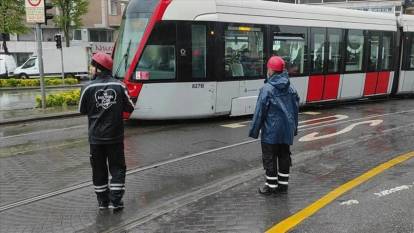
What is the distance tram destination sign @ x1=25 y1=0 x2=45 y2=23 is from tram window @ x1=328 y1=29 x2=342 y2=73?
897 cm

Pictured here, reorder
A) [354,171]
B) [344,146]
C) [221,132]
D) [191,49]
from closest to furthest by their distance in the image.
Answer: [354,171] < [344,146] < [221,132] < [191,49]

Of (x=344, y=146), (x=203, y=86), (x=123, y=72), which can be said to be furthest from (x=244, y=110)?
(x=344, y=146)

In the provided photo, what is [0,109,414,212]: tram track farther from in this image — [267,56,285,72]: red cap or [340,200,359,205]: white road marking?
[340,200,359,205]: white road marking

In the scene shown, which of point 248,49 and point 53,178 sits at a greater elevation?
point 248,49

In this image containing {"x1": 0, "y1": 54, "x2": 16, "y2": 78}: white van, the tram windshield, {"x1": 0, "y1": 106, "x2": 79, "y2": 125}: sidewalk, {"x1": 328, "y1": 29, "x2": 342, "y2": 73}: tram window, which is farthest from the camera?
{"x1": 0, "y1": 54, "x2": 16, "y2": 78}: white van

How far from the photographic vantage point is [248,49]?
1331 cm

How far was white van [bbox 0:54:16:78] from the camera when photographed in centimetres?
3614

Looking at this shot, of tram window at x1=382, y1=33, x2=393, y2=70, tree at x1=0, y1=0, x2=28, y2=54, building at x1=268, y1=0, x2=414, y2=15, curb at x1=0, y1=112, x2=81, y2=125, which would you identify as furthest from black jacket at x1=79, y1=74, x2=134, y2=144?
building at x1=268, y1=0, x2=414, y2=15

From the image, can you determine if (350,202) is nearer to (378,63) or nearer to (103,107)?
(103,107)

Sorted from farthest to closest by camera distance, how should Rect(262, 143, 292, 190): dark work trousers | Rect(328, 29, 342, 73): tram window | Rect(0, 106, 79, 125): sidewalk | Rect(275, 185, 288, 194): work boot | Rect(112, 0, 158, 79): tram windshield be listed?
Rect(328, 29, 342, 73): tram window
Rect(0, 106, 79, 125): sidewalk
Rect(112, 0, 158, 79): tram windshield
Rect(275, 185, 288, 194): work boot
Rect(262, 143, 292, 190): dark work trousers

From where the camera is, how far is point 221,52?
41.4 feet

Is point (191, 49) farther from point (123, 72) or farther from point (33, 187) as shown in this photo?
point (33, 187)

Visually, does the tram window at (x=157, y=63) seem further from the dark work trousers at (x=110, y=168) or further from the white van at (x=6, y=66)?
the white van at (x=6, y=66)

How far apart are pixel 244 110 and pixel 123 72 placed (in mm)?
3276
